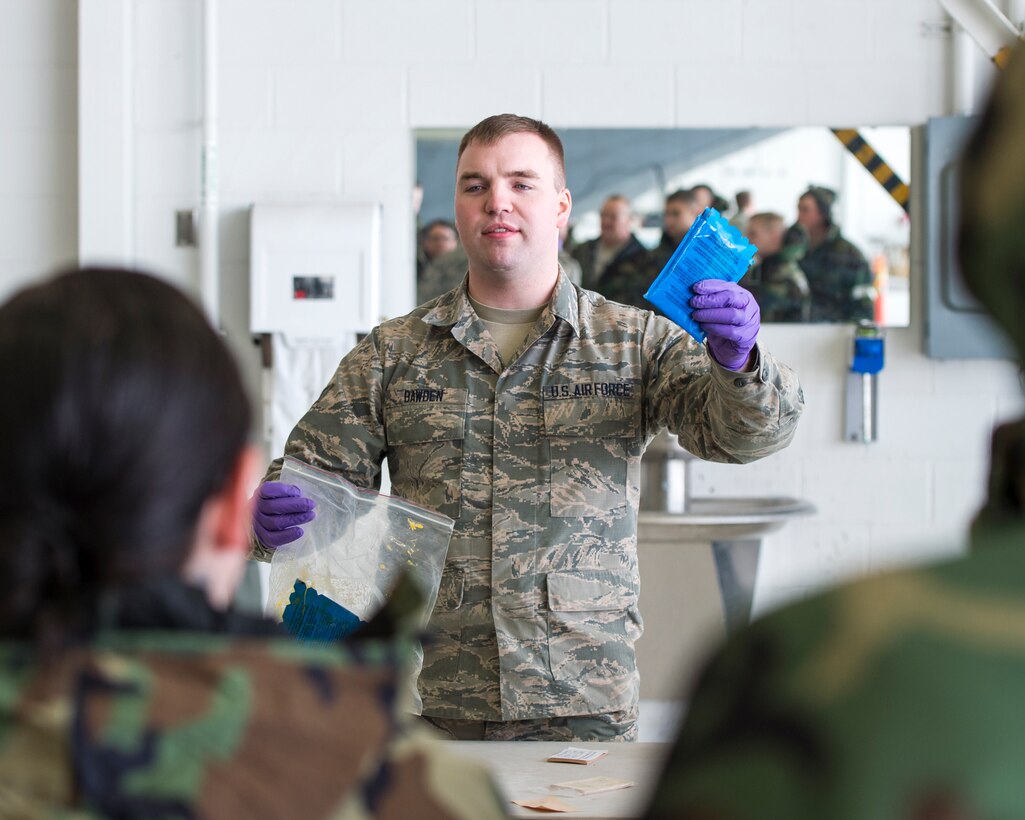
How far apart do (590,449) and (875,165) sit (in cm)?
193

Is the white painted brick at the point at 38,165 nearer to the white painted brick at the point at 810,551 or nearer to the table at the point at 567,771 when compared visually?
the white painted brick at the point at 810,551

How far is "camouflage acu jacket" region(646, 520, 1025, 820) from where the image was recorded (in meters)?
0.51

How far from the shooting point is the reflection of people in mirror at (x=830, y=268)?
3.71 m

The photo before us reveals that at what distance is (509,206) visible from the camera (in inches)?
90.8

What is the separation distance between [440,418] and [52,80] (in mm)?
2184

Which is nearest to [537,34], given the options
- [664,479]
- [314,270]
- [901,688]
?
[314,270]

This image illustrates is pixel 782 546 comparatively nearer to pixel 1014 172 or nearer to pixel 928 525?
pixel 928 525

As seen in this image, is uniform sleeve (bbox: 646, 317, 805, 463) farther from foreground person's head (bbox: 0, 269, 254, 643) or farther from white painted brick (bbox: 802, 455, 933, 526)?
white painted brick (bbox: 802, 455, 933, 526)

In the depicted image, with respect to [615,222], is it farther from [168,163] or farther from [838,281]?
[168,163]

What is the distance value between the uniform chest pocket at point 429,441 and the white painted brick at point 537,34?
1.71m

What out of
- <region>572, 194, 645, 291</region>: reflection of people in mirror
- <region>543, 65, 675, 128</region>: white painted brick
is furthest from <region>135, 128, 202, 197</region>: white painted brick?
<region>572, 194, 645, 291</region>: reflection of people in mirror

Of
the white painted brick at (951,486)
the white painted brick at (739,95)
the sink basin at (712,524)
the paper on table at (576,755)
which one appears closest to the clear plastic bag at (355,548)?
the paper on table at (576,755)

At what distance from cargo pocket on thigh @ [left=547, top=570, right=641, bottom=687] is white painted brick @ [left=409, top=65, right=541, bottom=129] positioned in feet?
6.25

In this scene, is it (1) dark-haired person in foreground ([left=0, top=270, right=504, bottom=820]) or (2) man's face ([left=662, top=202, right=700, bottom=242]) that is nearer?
(1) dark-haired person in foreground ([left=0, top=270, right=504, bottom=820])
